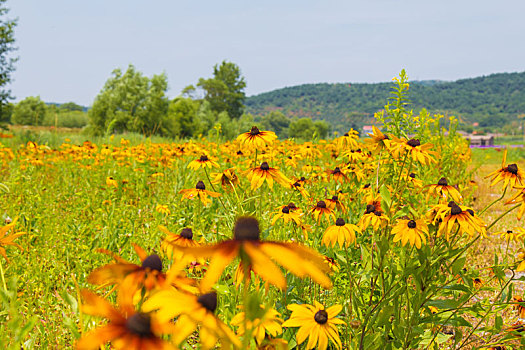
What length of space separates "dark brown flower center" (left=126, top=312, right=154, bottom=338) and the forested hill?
2814 inches

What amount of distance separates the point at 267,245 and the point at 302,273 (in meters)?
0.09

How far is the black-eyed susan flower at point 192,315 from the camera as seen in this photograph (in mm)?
525

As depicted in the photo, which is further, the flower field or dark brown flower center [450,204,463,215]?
dark brown flower center [450,204,463,215]

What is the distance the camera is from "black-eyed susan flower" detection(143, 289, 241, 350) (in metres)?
0.53

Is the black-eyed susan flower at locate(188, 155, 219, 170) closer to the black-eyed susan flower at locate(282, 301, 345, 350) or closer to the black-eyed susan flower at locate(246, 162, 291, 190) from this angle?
the black-eyed susan flower at locate(246, 162, 291, 190)

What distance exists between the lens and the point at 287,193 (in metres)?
3.93

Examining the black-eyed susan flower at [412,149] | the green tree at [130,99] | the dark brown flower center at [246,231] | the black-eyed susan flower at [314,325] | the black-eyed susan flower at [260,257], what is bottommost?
the black-eyed susan flower at [314,325]

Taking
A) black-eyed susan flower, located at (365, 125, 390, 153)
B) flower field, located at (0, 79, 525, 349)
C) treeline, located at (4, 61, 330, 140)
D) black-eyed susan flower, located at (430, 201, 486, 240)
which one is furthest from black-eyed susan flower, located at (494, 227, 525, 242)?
treeline, located at (4, 61, 330, 140)

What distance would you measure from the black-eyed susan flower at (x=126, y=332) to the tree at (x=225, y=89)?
51.8m

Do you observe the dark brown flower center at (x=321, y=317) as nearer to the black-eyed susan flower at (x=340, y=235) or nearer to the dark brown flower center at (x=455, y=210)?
the black-eyed susan flower at (x=340, y=235)

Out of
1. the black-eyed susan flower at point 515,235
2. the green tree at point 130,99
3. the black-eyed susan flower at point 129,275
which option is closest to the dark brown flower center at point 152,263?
the black-eyed susan flower at point 129,275

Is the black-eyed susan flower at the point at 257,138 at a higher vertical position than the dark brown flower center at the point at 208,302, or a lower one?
higher

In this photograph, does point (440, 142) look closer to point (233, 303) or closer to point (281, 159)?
point (281, 159)

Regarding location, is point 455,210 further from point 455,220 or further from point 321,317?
point 321,317
